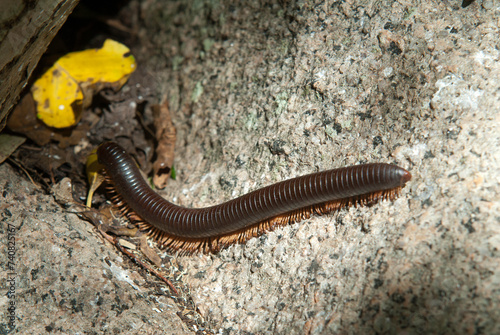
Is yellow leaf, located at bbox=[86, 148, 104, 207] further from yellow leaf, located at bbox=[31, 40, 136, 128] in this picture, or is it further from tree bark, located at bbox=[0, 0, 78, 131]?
tree bark, located at bbox=[0, 0, 78, 131]

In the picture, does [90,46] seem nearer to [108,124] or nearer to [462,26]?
[108,124]

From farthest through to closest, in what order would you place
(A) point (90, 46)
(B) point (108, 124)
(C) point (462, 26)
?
(A) point (90, 46) < (B) point (108, 124) < (C) point (462, 26)

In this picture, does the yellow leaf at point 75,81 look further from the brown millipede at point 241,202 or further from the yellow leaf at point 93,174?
the brown millipede at point 241,202

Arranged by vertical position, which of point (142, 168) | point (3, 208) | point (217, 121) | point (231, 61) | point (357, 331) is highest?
point (231, 61)

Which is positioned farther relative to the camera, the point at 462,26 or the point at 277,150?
the point at 277,150

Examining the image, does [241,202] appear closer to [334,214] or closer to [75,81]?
[334,214]

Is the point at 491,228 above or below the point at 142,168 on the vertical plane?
above

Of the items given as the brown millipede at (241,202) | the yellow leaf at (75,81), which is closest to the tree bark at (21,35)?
the yellow leaf at (75,81)

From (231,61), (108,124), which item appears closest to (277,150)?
(231,61)
